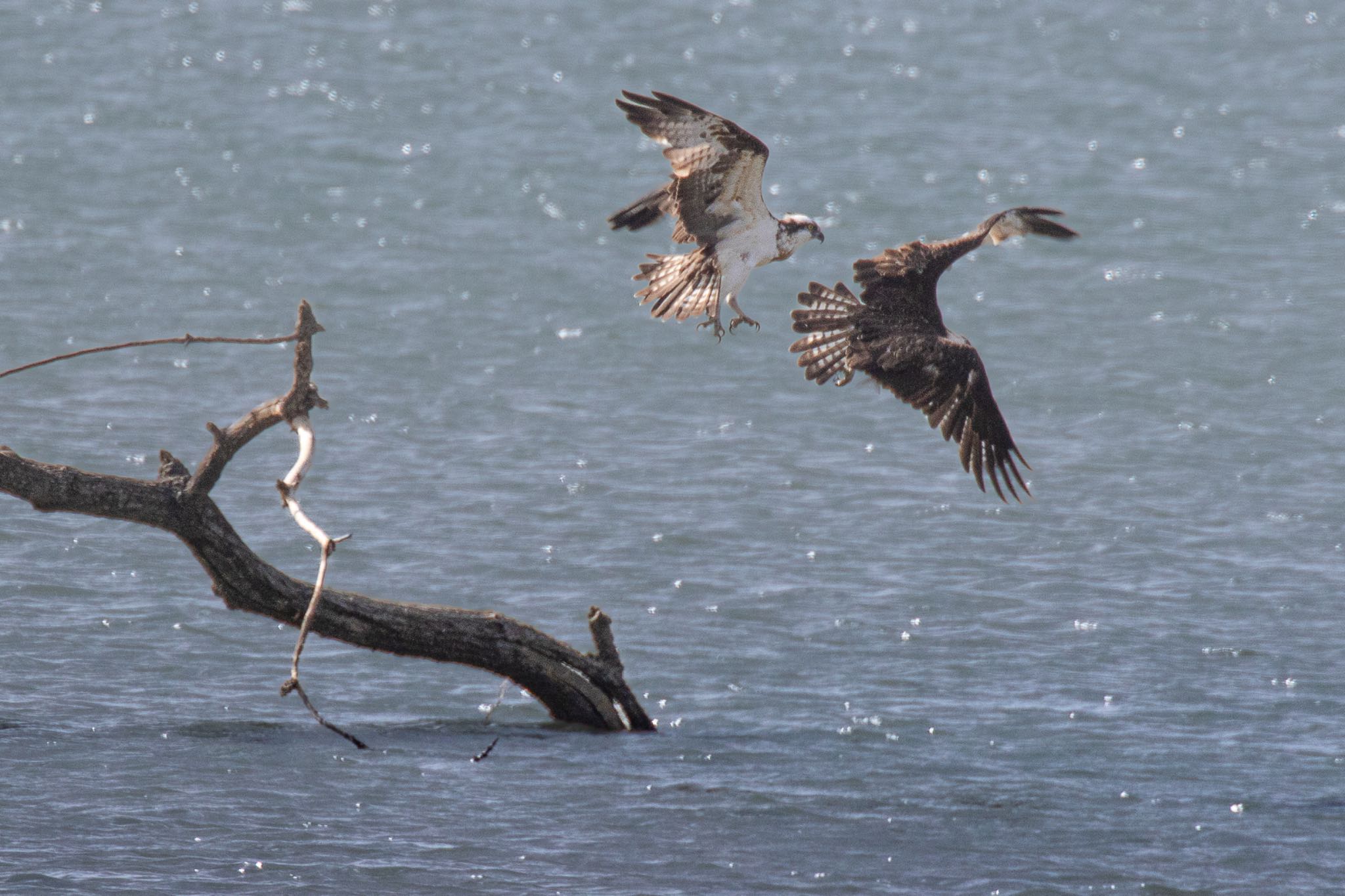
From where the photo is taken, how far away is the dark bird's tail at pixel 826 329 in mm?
10062

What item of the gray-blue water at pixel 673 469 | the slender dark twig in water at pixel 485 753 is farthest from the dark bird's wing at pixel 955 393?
the slender dark twig in water at pixel 485 753

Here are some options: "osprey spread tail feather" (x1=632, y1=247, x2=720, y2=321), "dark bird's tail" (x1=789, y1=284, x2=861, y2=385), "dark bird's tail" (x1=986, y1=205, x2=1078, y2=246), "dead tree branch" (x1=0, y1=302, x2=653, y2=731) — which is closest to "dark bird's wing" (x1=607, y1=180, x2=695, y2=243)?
"osprey spread tail feather" (x1=632, y1=247, x2=720, y2=321)

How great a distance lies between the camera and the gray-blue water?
976 centimetres

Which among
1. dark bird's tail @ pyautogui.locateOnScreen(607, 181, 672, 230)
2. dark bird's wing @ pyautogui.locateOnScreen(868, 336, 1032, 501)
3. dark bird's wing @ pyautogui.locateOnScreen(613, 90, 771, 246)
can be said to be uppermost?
dark bird's wing @ pyautogui.locateOnScreen(613, 90, 771, 246)

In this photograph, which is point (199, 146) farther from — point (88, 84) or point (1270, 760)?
point (1270, 760)

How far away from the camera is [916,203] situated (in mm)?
26406

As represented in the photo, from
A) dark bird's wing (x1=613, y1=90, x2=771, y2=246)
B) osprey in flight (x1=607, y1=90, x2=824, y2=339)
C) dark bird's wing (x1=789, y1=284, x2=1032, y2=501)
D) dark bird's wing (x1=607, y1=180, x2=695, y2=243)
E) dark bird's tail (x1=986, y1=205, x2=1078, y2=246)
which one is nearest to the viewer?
dark bird's wing (x1=613, y1=90, x2=771, y2=246)

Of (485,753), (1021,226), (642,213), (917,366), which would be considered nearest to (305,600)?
(485,753)

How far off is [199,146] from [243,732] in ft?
61.3

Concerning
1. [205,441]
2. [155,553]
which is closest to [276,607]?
[155,553]

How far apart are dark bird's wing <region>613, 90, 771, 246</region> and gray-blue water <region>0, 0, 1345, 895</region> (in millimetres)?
2951

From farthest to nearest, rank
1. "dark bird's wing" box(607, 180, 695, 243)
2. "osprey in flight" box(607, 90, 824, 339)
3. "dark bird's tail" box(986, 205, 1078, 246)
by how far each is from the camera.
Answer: "dark bird's wing" box(607, 180, 695, 243) → "dark bird's tail" box(986, 205, 1078, 246) → "osprey in flight" box(607, 90, 824, 339)

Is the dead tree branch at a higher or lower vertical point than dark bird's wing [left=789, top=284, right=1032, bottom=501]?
lower

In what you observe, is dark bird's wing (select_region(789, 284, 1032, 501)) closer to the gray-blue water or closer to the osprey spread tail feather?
the osprey spread tail feather
